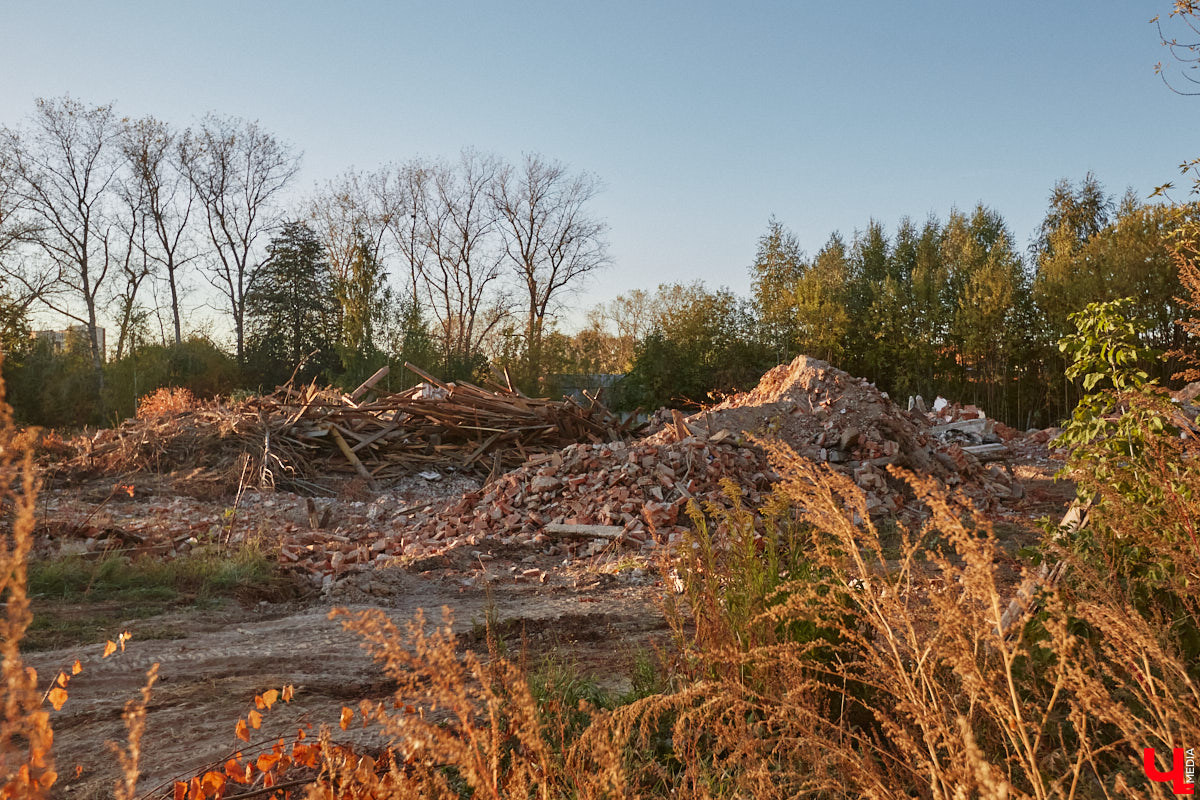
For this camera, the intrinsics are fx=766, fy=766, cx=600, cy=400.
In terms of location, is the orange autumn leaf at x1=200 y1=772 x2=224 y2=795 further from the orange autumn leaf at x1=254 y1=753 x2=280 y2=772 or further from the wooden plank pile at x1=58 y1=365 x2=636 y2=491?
the wooden plank pile at x1=58 y1=365 x2=636 y2=491

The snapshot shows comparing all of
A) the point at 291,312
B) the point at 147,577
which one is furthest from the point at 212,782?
the point at 291,312

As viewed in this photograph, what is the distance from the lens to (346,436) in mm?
13633

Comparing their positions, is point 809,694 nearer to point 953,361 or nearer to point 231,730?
point 231,730

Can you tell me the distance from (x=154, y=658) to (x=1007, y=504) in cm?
1054

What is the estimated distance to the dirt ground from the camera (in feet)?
11.3

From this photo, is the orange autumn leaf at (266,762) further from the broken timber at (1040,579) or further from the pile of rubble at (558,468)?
the pile of rubble at (558,468)

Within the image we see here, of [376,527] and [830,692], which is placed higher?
[376,527]

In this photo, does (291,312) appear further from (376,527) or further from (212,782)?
(212,782)

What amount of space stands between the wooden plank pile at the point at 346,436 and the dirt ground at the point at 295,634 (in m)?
2.40

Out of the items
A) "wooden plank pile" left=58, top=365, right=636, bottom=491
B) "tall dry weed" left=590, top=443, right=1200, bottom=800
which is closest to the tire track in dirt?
"tall dry weed" left=590, top=443, right=1200, bottom=800

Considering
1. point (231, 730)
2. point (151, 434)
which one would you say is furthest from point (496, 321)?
point (231, 730)

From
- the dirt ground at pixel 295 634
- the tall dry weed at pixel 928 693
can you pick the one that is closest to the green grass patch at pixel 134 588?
the dirt ground at pixel 295 634
